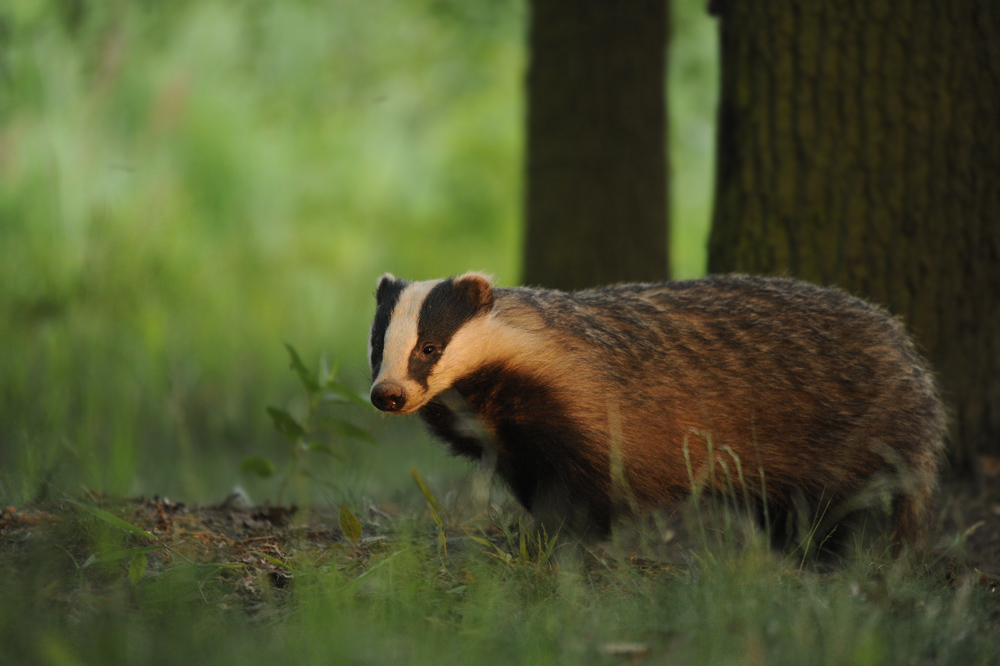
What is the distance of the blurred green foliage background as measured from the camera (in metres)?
4.88

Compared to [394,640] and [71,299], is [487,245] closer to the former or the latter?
[71,299]

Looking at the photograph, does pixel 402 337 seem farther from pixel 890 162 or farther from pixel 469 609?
pixel 890 162

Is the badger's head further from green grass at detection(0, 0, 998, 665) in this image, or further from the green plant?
green grass at detection(0, 0, 998, 665)

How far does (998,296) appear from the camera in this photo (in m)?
4.61

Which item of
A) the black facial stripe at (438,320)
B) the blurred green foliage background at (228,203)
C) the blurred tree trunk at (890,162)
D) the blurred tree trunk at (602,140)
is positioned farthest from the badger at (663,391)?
the blurred tree trunk at (602,140)

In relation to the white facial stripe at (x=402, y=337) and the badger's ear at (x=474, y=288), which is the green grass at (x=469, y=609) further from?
the badger's ear at (x=474, y=288)

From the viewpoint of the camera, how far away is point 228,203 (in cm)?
984

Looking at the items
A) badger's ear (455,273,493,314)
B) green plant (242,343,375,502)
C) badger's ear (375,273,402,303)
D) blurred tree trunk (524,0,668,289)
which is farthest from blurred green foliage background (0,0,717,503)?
badger's ear (455,273,493,314)

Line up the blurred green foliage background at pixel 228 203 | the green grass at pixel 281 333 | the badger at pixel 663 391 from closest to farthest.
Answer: the green grass at pixel 281 333, the badger at pixel 663 391, the blurred green foliage background at pixel 228 203

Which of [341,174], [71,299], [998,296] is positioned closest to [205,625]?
[71,299]

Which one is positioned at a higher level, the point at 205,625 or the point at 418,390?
the point at 418,390

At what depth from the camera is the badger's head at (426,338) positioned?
11.0 feet

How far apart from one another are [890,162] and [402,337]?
2541 mm

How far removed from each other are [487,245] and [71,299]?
7818mm
